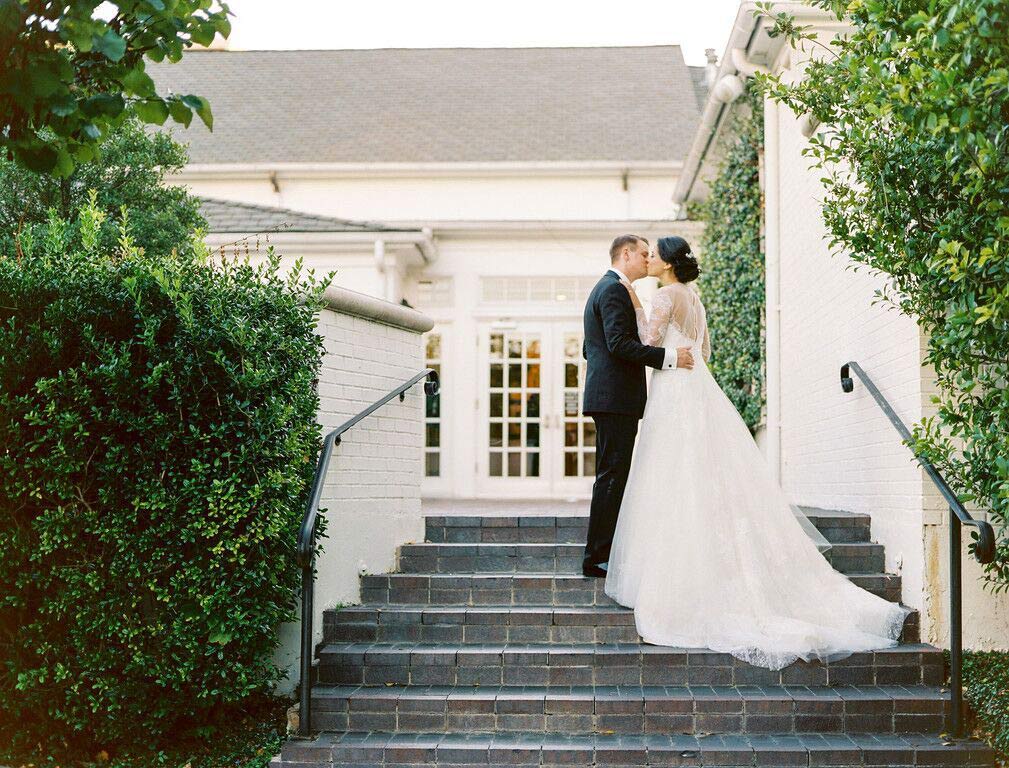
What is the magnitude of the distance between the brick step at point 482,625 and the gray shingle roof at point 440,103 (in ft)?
33.1

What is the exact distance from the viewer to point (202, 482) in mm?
4668

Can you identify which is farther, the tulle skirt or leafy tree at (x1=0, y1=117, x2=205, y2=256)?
leafy tree at (x1=0, y1=117, x2=205, y2=256)

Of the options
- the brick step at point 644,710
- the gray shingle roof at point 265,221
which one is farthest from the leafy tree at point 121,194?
the brick step at point 644,710

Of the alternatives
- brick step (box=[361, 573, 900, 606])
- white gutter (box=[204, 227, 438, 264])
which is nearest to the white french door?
white gutter (box=[204, 227, 438, 264])

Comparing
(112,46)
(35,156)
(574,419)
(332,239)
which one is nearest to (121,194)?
(332,239)

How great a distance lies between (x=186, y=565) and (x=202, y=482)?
40 centimetres

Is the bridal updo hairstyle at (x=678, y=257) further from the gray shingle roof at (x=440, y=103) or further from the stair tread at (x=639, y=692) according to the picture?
the gray shingle roof at (x=440, y=103)

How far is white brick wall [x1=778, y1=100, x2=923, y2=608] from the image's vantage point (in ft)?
18.4

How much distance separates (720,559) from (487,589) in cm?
147

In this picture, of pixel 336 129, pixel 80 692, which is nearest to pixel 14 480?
pixel 80 692

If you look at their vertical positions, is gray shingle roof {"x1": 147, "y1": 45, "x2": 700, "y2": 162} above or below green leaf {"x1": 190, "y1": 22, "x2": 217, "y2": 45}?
above

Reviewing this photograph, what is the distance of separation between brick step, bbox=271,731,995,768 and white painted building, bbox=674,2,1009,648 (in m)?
0.91

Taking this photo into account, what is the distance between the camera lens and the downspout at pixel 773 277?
28.5 ft

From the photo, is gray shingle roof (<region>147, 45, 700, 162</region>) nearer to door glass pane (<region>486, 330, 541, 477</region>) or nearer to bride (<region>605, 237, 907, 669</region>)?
door glass pane (<region>486, 330, 541, 477</region>)
